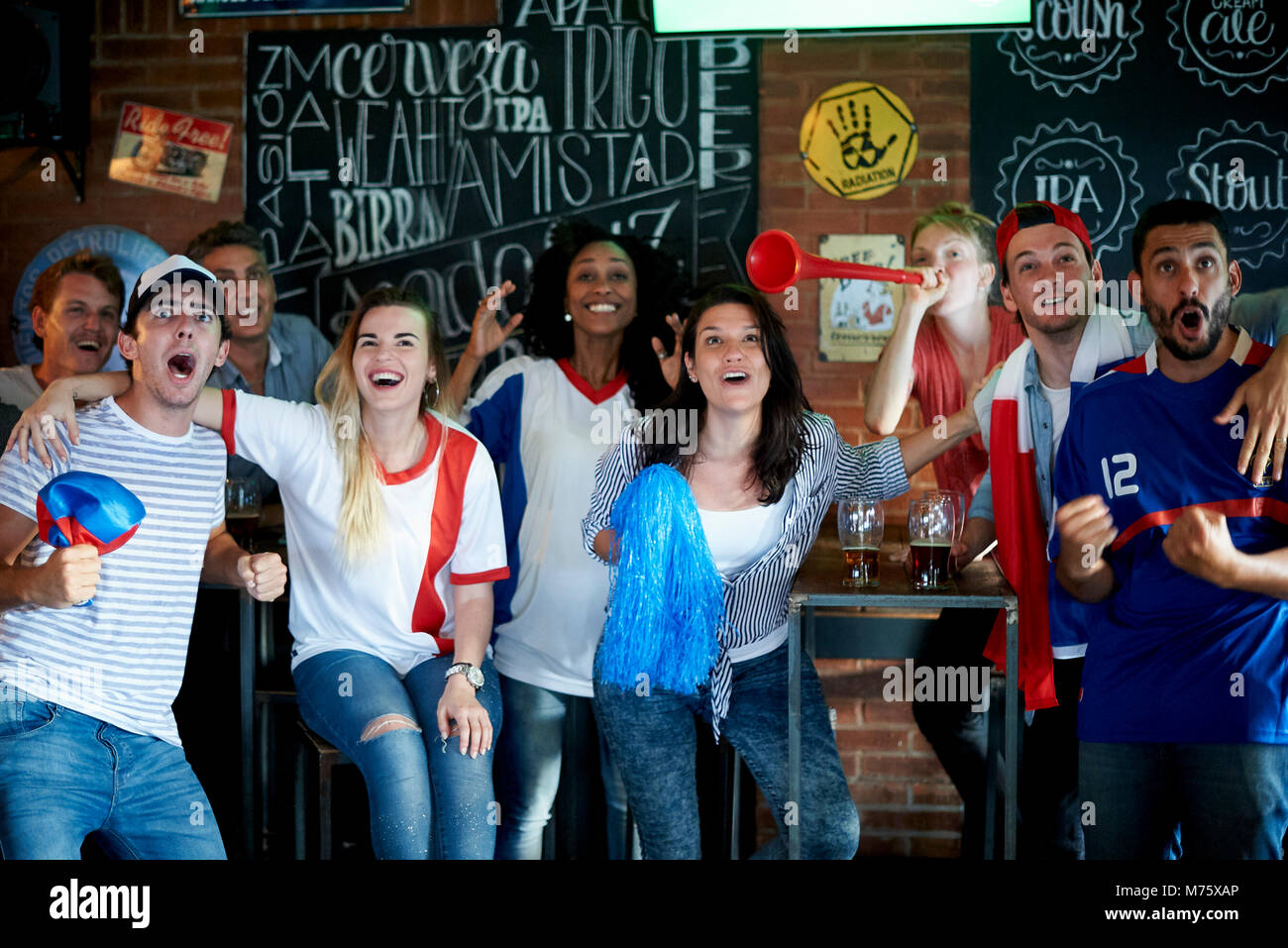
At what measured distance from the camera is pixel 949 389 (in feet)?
10.4

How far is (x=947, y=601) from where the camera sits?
2424mm

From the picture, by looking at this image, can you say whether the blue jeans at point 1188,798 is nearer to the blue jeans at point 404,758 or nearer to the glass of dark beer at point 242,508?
the blue jeans at point 404,758

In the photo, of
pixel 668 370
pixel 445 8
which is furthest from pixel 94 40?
pixel 668 370

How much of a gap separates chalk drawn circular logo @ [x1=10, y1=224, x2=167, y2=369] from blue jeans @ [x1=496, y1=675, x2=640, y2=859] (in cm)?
197

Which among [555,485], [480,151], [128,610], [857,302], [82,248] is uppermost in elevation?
[480,151]

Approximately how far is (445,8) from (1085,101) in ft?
6.48

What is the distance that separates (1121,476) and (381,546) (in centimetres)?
153

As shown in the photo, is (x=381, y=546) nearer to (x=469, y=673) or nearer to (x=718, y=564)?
(x=469, y=673)

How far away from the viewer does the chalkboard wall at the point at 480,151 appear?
145 inches

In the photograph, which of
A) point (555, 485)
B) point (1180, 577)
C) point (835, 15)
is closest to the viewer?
point (1180, 577)

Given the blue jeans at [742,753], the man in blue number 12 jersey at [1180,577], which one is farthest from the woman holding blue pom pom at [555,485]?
the man in blue number 12 jersey at [1180,577]

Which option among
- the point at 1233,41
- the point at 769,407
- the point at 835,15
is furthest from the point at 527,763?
the point at 1233,41

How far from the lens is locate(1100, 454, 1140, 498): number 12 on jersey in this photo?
2379 mm
